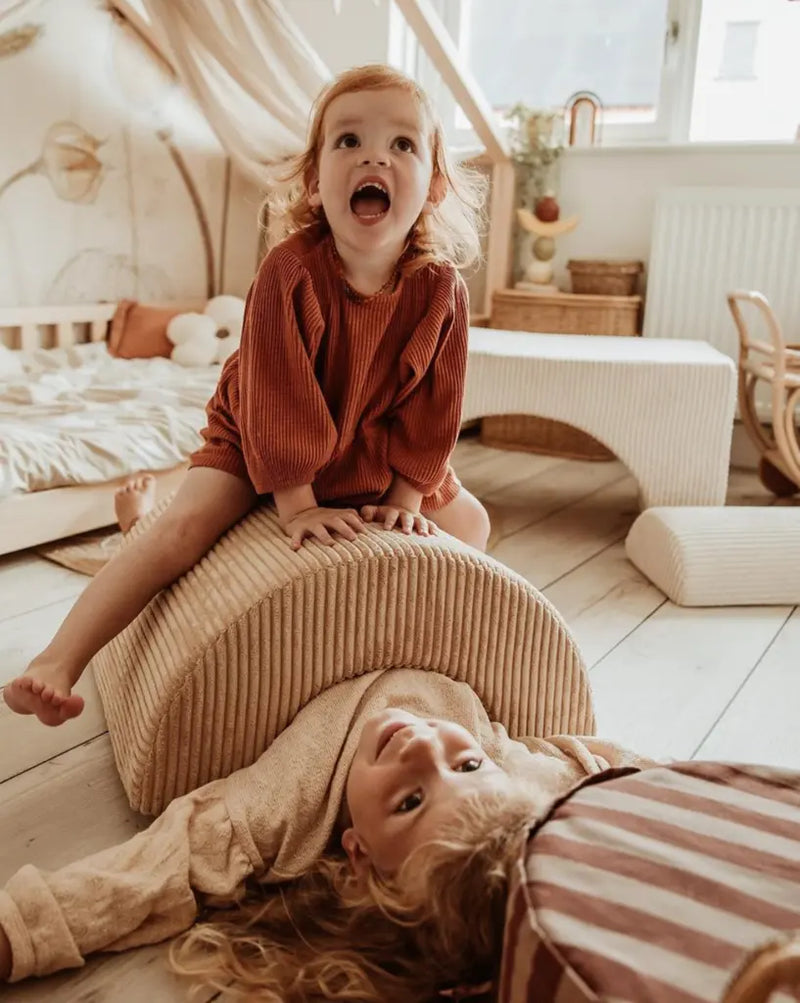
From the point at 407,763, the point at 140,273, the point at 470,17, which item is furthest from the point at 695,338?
the point at 407,763

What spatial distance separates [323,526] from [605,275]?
7.29 ft

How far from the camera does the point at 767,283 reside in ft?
9.57

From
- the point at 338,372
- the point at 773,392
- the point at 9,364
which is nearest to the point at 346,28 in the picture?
the point at 9,364

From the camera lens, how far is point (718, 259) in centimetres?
296

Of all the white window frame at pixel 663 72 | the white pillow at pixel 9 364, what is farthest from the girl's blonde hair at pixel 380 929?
the white window frame at pixel 663 72

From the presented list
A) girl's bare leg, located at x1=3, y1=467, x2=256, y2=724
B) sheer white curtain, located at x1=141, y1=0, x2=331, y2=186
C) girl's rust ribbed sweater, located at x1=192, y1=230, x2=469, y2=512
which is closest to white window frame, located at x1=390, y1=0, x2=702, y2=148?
sheer white curtain, located at x1=141, y1=0, x2=331, y2=186

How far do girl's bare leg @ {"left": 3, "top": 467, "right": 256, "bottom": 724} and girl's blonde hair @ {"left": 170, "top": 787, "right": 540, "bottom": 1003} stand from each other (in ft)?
1.09

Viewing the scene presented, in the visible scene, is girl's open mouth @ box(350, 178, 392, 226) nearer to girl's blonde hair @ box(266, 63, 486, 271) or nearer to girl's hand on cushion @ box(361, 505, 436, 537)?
girl's blonde hair @ box(266, 63, 486, 271)

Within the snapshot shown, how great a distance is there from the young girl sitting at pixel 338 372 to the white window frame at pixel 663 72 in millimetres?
1712

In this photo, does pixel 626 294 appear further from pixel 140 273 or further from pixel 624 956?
pixel 624 956

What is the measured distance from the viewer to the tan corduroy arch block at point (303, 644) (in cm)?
103

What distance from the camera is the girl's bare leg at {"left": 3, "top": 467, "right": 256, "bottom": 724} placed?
1.07 m

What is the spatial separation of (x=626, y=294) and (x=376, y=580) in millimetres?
2301

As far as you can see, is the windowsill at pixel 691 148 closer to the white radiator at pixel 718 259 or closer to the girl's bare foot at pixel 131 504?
the white radiator at pixel 718 259
